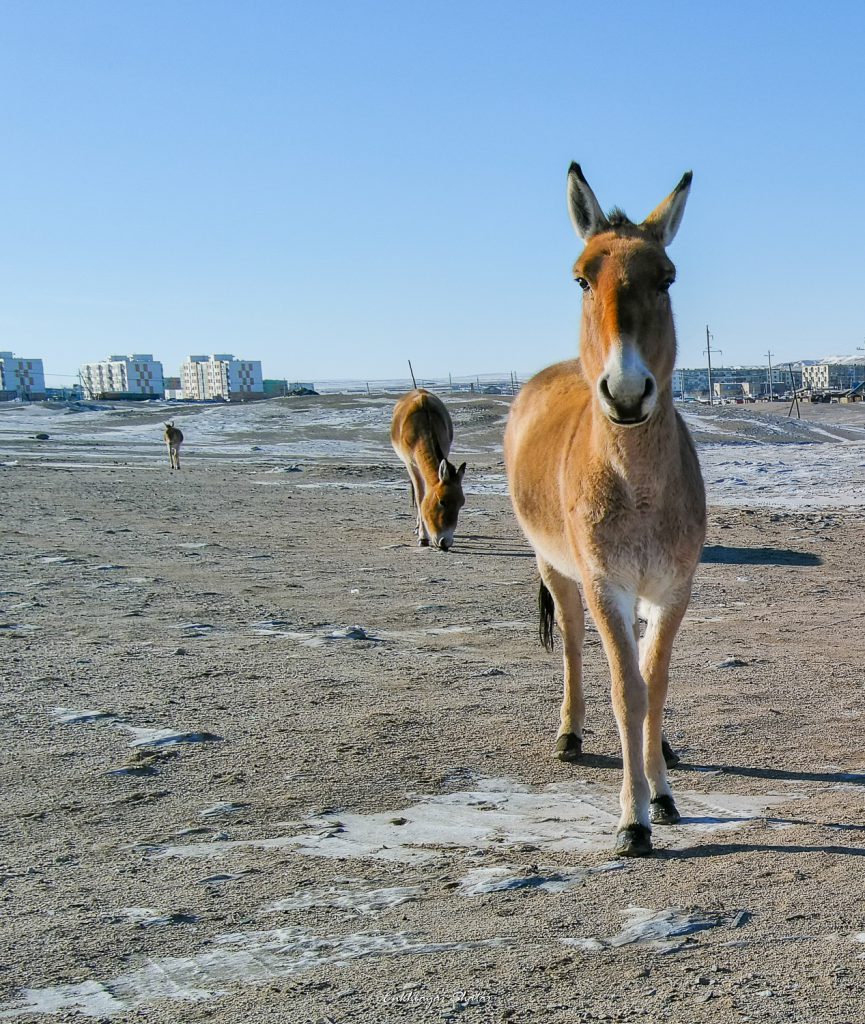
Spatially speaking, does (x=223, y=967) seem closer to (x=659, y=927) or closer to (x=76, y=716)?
(x=659, y=927)

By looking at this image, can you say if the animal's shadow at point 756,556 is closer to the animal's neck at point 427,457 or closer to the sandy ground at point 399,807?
the sandy ground at point 399,807

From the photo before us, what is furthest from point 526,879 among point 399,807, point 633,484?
point 633,484

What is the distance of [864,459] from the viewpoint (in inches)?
1082

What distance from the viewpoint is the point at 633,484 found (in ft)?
15.2

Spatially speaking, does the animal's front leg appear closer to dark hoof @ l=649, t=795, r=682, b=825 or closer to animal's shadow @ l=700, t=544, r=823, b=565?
dark hoof @ l=649, t=795, r=682, b=825

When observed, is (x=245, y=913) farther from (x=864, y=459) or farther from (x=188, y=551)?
(x=864, y=459)

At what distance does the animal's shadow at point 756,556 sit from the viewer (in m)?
12.2

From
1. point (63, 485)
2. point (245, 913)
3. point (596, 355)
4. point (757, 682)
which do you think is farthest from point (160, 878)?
point (63, 485)

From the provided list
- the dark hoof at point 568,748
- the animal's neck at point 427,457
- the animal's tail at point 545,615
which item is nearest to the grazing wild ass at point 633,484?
the dark hoof at point 568,748

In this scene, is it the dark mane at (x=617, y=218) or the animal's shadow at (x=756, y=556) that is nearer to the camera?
the dark mane at (x=617, y=218)

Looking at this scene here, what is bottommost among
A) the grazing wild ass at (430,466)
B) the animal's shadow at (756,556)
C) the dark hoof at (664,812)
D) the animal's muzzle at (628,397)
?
the animal's shadow at (756,556)

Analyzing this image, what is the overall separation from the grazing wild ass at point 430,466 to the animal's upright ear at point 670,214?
939cm

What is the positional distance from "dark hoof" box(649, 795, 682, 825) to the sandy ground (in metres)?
0.12

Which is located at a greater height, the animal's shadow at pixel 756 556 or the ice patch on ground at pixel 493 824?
the ice patch on ground at pixel 493 824
